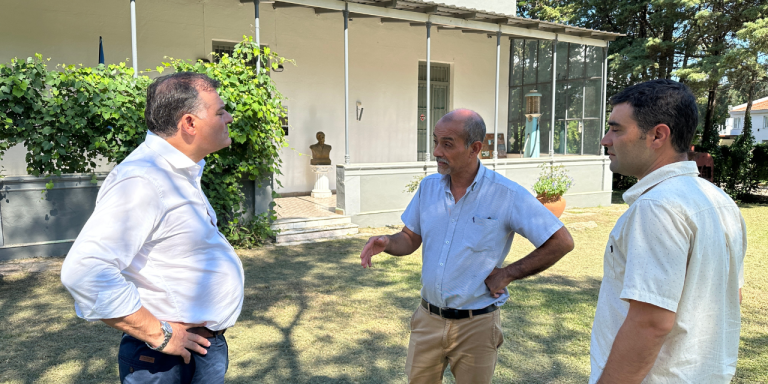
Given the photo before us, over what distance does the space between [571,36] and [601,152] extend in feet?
9.52

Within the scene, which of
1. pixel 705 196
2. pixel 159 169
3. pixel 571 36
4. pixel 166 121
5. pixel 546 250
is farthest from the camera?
pixel 571 36

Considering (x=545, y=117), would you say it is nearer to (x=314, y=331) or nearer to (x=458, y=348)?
(x=314, y=331)

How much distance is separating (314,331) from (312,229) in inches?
157

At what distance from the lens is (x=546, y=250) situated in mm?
2322

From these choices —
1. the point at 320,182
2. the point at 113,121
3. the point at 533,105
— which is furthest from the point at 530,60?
the point at 113,121

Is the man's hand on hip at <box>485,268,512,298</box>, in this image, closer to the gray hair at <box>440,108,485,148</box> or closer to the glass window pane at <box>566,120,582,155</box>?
the gray hair at <box>440,108,485,148</box>

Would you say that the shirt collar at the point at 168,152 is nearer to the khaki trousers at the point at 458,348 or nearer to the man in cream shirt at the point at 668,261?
the khaki trousers at the point at 458,348

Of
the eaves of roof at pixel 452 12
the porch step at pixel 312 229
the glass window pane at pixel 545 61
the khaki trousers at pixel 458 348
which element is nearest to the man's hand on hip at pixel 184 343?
the khaki trousers at pixel 458 348

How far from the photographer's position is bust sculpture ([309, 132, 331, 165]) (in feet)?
36.5

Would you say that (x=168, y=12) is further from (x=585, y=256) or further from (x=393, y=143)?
(x=585, y=256)

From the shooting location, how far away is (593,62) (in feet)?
41.8

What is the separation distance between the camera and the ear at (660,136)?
4.81 feet

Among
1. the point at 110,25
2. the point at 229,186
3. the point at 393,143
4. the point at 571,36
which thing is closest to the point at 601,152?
the point at 571,36

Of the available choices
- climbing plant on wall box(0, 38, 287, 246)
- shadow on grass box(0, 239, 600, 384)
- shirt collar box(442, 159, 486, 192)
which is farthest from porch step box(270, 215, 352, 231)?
shirt collar box(442, 159, 486, 192)
